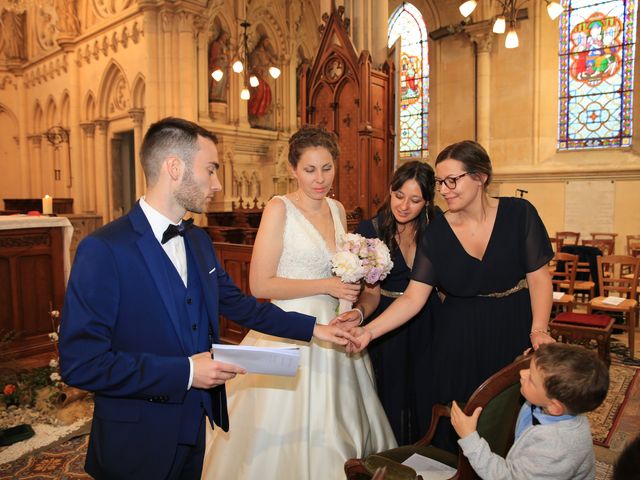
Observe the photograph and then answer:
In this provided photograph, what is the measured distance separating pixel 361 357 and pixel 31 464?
7.75 ft

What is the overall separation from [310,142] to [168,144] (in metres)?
1.03

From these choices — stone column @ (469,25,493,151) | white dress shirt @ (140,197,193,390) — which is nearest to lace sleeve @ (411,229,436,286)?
white dress shirt @ (140,197,193,390)

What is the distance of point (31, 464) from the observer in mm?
3291

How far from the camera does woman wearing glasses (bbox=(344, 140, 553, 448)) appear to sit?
220cm

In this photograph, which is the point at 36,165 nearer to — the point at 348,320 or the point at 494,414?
the point at 348,320

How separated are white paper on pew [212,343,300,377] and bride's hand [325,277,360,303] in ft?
2.95

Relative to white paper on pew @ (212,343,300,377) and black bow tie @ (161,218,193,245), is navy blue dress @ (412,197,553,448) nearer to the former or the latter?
white paper on pew @ (212,343,300,377)

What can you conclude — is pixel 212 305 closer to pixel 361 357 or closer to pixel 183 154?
pixel 183 154

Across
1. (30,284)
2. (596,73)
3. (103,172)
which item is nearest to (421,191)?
(30,284)

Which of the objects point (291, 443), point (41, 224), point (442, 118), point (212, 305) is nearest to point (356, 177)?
point (41, 224)

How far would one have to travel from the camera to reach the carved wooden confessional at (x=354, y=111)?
6621mm

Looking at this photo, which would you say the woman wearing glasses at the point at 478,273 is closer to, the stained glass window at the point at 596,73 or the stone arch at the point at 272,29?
the stained glass window at the point at 596,73

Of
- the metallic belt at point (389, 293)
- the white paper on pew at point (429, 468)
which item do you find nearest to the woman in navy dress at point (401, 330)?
the metallic belt at point (389, 293)

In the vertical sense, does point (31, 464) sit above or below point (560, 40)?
below
